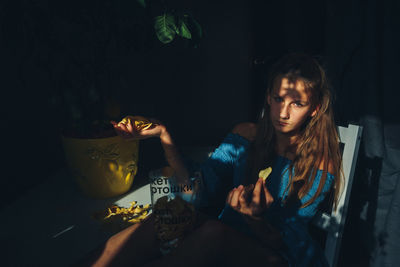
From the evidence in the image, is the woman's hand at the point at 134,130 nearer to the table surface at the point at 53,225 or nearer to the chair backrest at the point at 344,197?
the table surface at the point at 53,225

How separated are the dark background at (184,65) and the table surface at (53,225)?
0.22 metres

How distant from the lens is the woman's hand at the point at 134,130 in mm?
1268

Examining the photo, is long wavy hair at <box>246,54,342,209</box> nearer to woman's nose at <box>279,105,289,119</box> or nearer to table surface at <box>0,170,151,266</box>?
woman's nose at <box>279,105,289,119</box>

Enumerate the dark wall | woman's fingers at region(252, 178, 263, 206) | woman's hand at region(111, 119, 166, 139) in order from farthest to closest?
the dark wall → woman's hand at region(111, 119, 166, 139) → woman's fingers at region(252, 178, 263, 206)

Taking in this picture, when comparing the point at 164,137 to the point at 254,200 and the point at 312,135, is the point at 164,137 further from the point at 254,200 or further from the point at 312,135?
the point at 312,135

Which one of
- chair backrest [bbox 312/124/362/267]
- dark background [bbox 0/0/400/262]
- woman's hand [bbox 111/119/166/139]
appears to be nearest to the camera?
chair backrest [bbox 312/124/362/267]

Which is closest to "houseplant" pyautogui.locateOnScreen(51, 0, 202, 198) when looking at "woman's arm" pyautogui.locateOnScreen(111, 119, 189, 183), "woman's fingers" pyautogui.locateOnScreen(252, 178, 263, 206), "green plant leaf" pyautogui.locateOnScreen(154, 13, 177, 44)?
"green plant leaf" pyautogui.locateOnScreen(154, 13, 177, 44)

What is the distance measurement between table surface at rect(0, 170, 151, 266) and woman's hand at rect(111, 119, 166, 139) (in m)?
0.67

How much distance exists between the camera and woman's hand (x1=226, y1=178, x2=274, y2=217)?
1.02 metres

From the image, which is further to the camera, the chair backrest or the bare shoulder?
the bare shoulder

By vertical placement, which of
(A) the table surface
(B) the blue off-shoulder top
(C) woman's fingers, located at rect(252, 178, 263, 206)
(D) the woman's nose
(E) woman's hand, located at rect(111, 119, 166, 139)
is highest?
(D) the woman's nose

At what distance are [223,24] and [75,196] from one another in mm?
1768

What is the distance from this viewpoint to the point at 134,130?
129cm

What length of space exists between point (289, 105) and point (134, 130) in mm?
651
